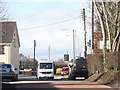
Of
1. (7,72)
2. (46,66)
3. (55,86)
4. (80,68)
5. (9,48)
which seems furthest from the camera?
(9,48)

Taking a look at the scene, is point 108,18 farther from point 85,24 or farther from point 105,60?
point 85,24

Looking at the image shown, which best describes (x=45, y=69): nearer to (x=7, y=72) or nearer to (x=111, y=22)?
(x=7, y=72)

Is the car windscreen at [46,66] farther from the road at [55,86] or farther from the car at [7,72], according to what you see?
the road at [55,86]

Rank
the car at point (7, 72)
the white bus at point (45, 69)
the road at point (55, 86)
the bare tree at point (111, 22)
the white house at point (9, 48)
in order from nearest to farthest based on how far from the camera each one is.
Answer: the road at point (55, 86) → the bare tree at point (111, 22) → the car at point (7, 72) → the white bus at point (45, 69) → the white house at point (9, 48)

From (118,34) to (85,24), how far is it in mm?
23105

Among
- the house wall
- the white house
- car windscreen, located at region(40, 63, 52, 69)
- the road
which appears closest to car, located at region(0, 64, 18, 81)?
the road

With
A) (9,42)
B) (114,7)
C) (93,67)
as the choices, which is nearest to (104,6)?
(114,7)

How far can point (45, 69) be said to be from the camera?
43.9 m

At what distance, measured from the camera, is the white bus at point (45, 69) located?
43812 mm

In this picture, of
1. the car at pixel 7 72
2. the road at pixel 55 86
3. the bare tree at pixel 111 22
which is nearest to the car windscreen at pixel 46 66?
the car at pixel 7 72

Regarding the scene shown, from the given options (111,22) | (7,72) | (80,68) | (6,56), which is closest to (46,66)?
(80,68)

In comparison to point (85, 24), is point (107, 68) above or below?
below

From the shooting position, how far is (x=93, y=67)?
32031 mm

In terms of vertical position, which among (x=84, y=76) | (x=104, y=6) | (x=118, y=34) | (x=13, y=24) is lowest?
(x=84, y=76)
